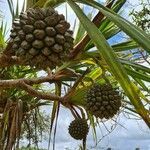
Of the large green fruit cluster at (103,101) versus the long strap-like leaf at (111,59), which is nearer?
the long strap-like leaf at (111,59)

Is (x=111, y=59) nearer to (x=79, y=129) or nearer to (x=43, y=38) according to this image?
(x=43, y=38)

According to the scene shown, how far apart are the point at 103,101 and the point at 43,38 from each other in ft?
1.58

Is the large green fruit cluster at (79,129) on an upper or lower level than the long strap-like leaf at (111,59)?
upper

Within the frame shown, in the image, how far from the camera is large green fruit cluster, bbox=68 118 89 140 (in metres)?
2.12

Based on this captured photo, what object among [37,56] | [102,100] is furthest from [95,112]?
[37,56]

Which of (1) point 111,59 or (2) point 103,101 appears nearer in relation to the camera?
(1) point 111,59

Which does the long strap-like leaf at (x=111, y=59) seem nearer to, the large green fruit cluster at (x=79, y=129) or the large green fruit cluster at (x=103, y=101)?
the large green fruit cluster at (x=103, y=101)

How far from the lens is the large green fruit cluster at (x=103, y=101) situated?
1.58 meters

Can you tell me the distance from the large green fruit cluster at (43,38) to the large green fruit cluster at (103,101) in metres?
0.42

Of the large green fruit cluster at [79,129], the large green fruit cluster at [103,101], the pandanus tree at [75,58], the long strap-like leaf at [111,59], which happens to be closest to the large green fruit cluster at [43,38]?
the pandanus tree at [75,58]

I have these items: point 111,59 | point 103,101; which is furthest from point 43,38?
point 103,101

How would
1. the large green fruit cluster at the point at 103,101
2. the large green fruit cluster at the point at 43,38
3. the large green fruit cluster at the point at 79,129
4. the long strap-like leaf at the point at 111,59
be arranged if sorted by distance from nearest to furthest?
the long strap-like leaf at the point at 111,59
the large green fruit cluster at the point at 43,38
the large green fruit cluster at the point at 103,101
the large green fruit cluster at the point at 79,129

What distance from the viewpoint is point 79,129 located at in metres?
2.12

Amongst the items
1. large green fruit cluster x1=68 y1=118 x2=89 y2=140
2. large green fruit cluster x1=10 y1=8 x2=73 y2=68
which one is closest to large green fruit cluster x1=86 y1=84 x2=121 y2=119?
large green fruit cluster x1=10 y1=8 x2=73 y2=68
